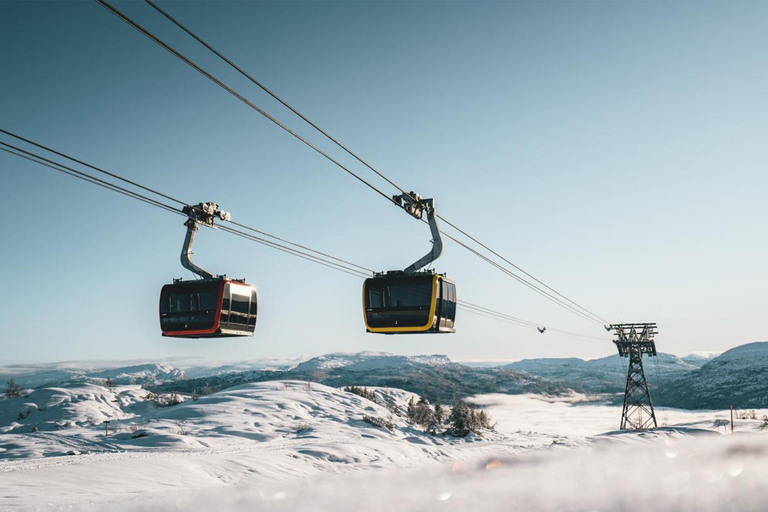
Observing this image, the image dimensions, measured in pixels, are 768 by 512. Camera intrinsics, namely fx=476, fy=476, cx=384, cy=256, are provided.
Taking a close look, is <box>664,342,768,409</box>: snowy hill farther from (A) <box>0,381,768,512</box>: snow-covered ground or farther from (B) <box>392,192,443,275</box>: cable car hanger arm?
(B) <box>392,192,443,275</box>: cable car hanger arm

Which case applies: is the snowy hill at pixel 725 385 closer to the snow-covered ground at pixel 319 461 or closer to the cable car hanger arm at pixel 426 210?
the snow-covered ground at pixel 319 461

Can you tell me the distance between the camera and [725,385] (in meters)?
107

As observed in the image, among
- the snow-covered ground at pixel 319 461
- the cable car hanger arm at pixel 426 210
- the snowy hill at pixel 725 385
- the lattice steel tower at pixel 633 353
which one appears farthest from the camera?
the snowy hill at pixel 725 385

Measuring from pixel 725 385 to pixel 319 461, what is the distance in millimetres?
117850

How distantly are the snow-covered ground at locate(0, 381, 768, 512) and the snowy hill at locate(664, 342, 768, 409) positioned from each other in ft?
236

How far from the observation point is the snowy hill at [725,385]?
96.9 meters

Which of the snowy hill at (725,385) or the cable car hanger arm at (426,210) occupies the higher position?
the cable car hanger arm at (426,210)

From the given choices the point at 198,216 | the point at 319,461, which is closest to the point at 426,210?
the point at 198,216

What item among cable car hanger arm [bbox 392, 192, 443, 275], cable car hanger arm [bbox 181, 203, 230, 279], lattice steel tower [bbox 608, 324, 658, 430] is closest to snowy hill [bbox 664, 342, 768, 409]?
lattice steel tower [bbox 608, 324, 658, 430]

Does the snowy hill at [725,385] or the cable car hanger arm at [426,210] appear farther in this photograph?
the snowy hill at [725,385]

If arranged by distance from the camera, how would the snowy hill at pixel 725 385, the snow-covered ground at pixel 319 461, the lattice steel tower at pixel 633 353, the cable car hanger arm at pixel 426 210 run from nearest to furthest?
the snow-covered ground at pixel 319 461, the cable car hanger arm at pixel 426 210, the lattice steel tower at pixel 633 353, the snowy hill at pixel 725 385

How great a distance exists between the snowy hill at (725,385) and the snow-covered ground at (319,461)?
71970mm

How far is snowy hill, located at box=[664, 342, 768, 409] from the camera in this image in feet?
318

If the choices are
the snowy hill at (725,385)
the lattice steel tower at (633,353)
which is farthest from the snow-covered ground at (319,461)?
the snowy hill at (725,385)
